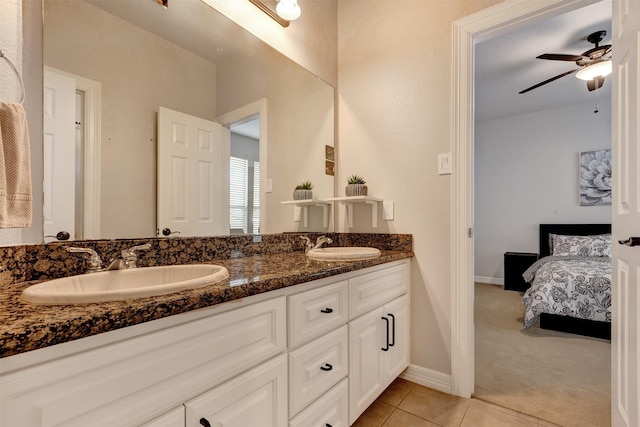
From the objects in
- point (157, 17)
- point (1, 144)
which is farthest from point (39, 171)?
point (157, 17)

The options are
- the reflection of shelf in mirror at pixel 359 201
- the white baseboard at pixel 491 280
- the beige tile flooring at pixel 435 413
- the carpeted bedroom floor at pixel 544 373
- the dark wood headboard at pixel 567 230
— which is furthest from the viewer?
the white baseboard at pixel 491 280

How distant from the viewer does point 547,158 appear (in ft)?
14.4

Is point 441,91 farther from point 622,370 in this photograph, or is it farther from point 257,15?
point 622,370

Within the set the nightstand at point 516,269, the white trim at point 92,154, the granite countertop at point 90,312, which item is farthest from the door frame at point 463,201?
the nightstand at point 516,269

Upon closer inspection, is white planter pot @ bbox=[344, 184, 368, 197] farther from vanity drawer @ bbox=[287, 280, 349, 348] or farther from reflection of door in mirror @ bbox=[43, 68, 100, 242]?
reflection of door in mirror @ bbox=[43, 68, 100, 242]

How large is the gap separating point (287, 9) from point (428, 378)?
2.26 metres

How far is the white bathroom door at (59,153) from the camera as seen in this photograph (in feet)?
3.36

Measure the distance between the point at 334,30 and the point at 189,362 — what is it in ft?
7.63

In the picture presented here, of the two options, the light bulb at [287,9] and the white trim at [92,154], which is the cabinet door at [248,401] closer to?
the white trim at [92,154]

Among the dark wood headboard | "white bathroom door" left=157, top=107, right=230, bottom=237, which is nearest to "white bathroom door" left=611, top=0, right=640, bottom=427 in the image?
"white bathroom door" left=157, top=107, right=230, bottom=237

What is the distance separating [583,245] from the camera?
3670mm

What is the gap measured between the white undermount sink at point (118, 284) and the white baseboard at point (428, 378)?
144cm

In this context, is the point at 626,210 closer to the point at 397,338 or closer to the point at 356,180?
the point at 397,338

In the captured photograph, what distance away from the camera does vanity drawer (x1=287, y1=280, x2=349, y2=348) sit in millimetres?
1045
